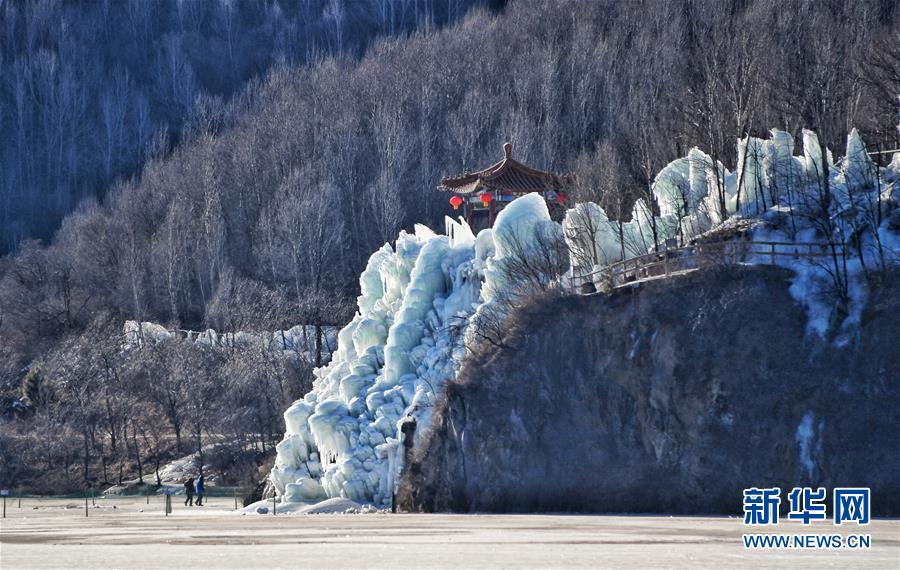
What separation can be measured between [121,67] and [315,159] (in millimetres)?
36817

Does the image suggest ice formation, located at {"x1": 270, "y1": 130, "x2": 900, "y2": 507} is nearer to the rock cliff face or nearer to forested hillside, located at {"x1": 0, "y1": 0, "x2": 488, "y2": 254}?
the rock cliff face

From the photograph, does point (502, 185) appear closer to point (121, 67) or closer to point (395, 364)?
point (395, 364)

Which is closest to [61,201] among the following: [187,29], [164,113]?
[164,113]

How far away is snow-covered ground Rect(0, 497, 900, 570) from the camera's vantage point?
1802cm

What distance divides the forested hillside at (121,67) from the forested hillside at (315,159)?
386 mm

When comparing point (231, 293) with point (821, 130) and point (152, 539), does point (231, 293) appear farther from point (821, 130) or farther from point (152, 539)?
point (152, 539)

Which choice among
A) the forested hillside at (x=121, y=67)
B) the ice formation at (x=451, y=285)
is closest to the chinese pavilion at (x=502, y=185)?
the ice formation at (x=451, y=285)

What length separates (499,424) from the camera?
36750 millimetres

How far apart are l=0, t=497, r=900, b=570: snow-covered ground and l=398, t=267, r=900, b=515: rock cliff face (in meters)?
4.20

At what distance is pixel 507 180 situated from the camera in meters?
54.5

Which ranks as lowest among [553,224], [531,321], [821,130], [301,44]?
[531,321]

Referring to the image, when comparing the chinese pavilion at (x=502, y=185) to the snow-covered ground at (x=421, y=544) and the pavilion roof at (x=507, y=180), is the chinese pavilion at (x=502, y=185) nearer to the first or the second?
the pavilion roof at (x=507, y=180)

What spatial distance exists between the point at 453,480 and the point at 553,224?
9.49 metres

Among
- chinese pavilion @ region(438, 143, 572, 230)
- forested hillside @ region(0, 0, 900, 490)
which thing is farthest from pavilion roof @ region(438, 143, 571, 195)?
forested hillside @ region(0, 0, 900, 490)
